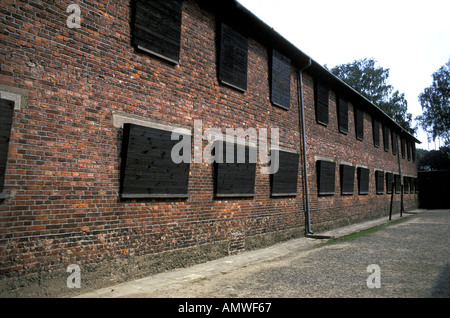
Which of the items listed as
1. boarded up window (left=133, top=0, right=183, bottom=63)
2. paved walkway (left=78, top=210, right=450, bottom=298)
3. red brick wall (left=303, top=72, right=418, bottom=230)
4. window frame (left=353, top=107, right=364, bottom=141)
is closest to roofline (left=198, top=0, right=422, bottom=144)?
red brick wall (left=303, top=72, right=418, bottom=230)

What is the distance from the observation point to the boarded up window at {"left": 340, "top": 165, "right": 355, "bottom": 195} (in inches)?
529

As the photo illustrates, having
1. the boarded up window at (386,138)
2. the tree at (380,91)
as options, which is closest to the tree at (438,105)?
the tree at (380,91)

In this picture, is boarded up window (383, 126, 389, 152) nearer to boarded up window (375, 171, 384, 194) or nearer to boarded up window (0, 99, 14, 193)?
boarded up window (375, 171, 384, 194)

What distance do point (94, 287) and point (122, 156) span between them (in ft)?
6.92

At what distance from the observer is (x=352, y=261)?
6.33 meters

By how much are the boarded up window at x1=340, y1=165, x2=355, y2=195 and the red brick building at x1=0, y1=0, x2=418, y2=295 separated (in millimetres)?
4166

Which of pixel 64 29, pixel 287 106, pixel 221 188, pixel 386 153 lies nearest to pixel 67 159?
pixel 64 29

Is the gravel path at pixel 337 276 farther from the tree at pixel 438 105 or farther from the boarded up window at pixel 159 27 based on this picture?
the tree at pixel 438 105

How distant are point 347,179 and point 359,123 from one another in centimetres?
378

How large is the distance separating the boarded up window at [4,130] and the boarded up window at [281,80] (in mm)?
7111

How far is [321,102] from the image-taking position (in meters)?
12.3

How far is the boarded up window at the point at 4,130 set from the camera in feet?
12.7

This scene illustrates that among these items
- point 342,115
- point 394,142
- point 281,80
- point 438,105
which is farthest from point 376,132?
point 438,105

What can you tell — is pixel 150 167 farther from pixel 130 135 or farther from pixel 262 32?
pixel 262 32
